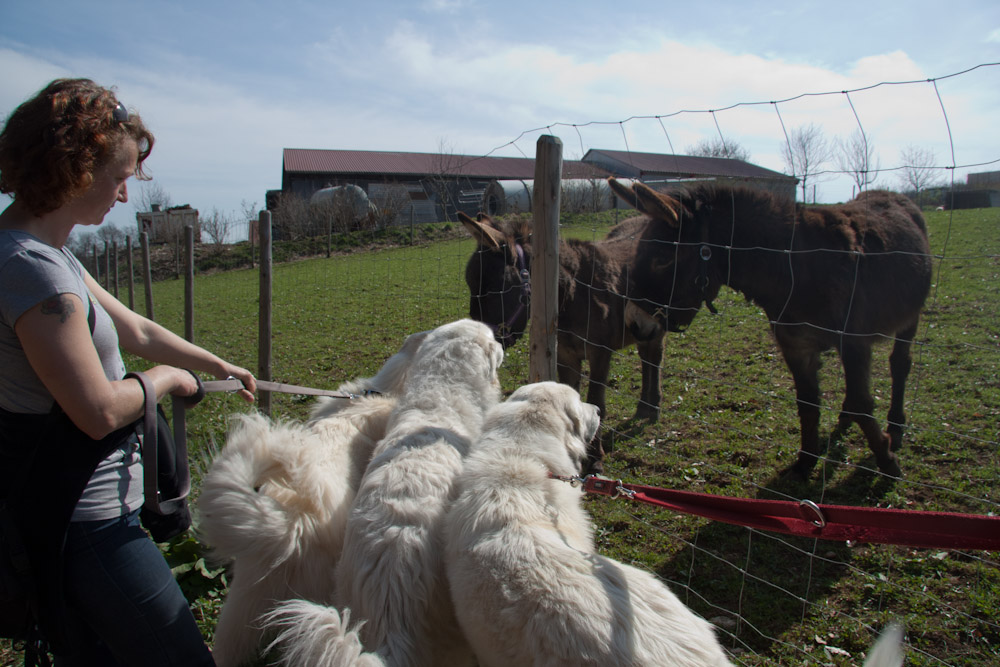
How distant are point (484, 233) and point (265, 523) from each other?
115 inches

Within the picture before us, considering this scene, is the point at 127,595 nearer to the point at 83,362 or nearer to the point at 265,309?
the point at 83,362

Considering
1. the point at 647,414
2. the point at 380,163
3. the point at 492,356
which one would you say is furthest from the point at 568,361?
the point at 380,163

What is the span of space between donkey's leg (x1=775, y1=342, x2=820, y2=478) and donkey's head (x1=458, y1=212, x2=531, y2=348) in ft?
6.72

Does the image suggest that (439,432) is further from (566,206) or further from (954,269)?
(954,269)

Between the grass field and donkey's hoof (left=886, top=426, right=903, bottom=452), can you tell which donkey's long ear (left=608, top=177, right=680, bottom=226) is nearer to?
the grass field

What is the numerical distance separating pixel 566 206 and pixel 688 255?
7.36ft

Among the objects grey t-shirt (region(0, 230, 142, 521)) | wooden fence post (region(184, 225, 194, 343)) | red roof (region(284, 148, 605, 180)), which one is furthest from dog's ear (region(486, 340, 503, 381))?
red roof (region(284, 148, 605, 180))

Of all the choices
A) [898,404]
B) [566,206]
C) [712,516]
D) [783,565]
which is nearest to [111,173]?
[712,516]

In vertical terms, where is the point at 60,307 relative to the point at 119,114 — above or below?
below

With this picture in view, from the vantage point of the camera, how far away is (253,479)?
2656 millimetres

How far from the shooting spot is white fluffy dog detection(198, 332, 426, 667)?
257 cm

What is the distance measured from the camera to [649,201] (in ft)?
14.6

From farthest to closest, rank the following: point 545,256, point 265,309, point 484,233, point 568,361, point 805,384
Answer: point 265,309
point 568,361
point 484,233
point 805,384
point 545,256

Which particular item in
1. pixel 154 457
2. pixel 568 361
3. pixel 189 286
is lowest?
pixel 568 361
